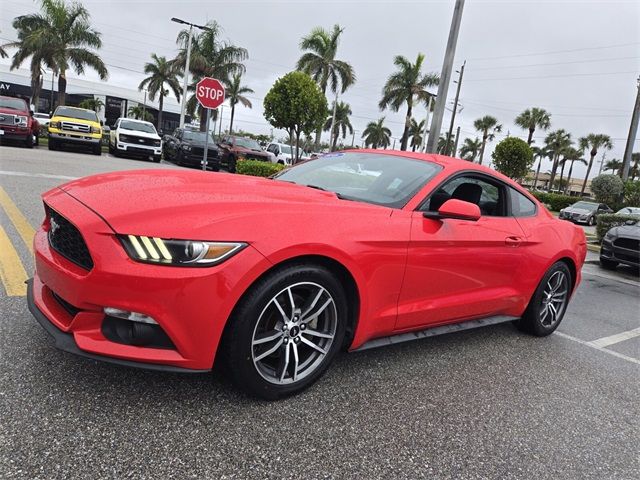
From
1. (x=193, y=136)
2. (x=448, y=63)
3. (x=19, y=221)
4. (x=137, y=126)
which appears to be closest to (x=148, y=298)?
(x=19, y=221)

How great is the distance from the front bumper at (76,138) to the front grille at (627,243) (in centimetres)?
1608

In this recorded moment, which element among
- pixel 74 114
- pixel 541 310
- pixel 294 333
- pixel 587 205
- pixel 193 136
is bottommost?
pixel 541 310

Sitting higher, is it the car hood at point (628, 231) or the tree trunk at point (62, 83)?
the tree trunk at point (62, 83)

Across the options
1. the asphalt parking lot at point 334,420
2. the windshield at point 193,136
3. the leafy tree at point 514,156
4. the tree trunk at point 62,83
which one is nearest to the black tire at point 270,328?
the asphalt parking lot at point 334,420

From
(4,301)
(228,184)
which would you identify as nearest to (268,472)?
(228,184)

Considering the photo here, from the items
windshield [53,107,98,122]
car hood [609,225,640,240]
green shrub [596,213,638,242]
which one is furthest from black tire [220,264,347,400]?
windshield [53,107,98,122]

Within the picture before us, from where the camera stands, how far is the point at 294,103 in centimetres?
1875

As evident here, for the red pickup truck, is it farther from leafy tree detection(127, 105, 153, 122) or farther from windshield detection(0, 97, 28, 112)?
leafy tree detection(127, 105, 153, 122)

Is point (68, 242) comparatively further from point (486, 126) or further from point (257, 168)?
point (486, 126)

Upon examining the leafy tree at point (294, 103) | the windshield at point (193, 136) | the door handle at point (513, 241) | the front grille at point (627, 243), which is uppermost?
the leafy tree at point (294, 103)

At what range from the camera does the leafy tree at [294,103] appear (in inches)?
739

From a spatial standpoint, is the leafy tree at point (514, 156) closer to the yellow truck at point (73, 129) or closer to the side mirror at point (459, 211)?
the yellow truck at point (73, 129)

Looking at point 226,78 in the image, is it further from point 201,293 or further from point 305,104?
point 201,293

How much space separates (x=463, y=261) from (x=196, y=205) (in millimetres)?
1843
